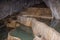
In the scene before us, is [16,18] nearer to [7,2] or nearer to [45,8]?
[7,2]

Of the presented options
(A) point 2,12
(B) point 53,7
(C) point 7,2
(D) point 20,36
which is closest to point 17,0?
(C) point 7,2

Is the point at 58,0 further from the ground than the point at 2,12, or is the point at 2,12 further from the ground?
the point at 58,0

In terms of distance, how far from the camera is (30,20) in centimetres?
Result: 384

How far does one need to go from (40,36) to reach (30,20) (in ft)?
3.15

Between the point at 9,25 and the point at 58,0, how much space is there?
130cm

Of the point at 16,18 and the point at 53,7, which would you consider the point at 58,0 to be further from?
the point at 16,18

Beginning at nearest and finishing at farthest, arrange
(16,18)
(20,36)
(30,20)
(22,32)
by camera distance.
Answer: (20,36), (22,32), (30,20), (16,18)

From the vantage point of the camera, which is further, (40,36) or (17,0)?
(17,0)

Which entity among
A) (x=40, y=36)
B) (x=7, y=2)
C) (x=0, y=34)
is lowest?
(x=0, y=34)

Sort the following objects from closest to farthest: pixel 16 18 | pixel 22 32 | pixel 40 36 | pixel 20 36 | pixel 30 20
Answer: pixel 40 36
pixel 20 36
pixel 22 32
pixel 30 20
pixel 16 18

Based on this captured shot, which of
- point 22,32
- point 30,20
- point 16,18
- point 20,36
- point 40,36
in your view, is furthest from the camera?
point 16,18

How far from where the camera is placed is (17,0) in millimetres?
4297

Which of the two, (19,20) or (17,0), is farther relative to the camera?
(17,0)

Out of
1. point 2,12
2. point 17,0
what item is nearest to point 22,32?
point 2,12
